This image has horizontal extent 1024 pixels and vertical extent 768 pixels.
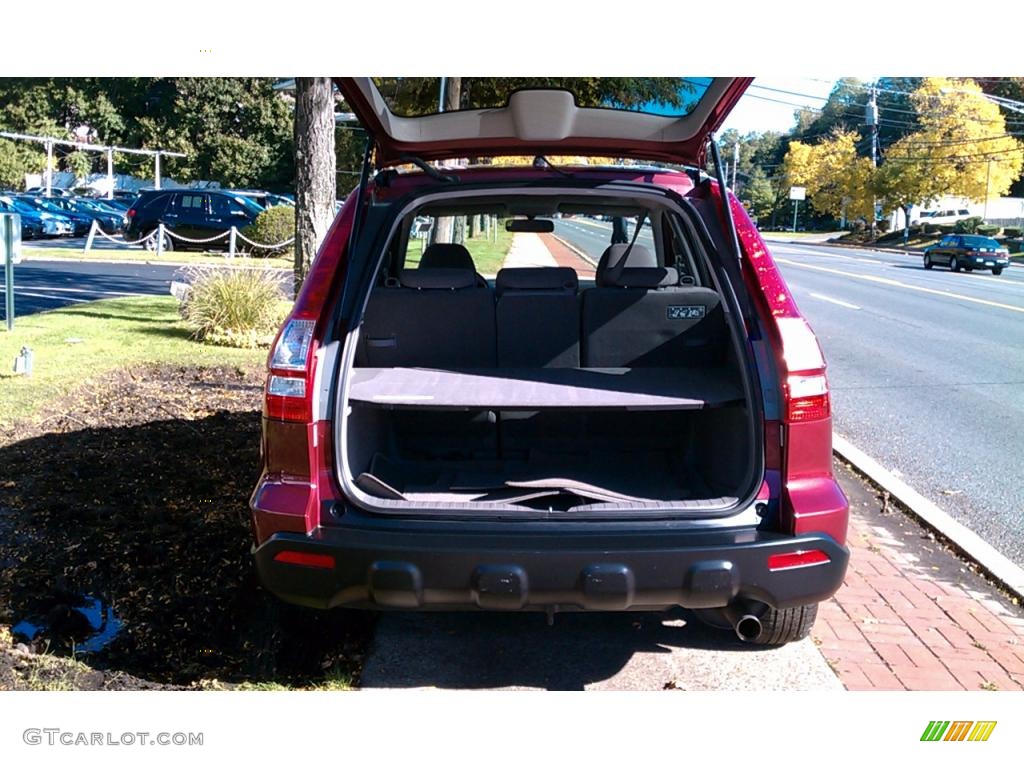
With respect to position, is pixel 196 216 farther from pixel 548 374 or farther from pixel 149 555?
pixel 548 374

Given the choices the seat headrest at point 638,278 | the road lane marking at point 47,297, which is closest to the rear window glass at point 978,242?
the road lane marking at point 47,297

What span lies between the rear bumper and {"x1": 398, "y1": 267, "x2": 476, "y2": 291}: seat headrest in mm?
1433

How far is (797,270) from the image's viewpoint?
26359mm

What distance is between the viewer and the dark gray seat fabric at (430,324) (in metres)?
3.87

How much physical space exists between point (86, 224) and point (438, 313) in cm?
3026

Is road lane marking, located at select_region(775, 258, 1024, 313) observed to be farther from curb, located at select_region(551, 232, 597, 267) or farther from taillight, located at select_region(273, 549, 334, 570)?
taillight, located at select_region(273, 549, 334, 570)

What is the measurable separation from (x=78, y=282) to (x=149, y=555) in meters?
13.5

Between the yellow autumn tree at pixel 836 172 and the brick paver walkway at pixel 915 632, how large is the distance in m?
51.9

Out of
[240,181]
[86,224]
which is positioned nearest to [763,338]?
[86,224]

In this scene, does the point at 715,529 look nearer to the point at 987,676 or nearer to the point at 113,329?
the point at 987,676

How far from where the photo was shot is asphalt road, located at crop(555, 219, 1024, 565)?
5.84m

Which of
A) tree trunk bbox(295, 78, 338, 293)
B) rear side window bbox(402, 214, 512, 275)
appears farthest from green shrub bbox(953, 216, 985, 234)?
tree trunk bbox(295, 78, 338, 293)
